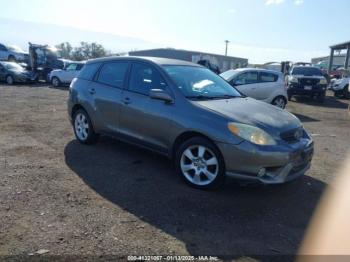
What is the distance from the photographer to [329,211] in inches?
173

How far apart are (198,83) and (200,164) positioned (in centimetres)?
143

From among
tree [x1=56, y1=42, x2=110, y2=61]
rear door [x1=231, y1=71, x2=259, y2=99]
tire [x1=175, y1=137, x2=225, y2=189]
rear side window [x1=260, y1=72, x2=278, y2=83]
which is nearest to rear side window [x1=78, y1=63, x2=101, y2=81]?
tire [x1=175, y1=137, x2=225, y2=189]

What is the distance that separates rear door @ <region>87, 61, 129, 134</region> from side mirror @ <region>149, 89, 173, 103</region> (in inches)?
38.4

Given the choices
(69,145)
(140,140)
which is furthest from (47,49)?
(140,140)

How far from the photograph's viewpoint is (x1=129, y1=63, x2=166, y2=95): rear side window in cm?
536

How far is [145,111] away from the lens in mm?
5332

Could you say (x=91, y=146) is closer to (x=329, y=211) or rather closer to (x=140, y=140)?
(x=140, y=140)

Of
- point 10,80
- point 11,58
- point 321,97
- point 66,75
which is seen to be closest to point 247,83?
point 321,97

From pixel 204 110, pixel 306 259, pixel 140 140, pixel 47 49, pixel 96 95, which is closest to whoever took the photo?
pixel 306 259

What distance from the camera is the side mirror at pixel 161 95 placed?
16.3ft

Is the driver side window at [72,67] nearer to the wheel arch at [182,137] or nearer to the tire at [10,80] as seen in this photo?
the tire at [10,80]

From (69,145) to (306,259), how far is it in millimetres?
4881

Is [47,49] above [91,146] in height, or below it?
above

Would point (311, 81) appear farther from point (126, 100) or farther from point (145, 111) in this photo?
point (145, 111)
